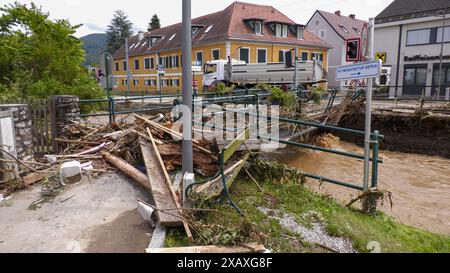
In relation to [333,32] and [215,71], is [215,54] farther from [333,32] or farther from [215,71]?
[333,32]

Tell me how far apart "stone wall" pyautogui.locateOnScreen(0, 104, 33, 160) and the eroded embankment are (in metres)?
13.3

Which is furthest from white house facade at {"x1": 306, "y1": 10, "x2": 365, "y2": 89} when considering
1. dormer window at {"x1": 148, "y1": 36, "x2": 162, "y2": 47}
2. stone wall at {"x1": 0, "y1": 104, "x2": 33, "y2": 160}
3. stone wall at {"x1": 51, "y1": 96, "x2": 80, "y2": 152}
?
stone wall at {"x1": 0, "y1": 104, "x2": 33, "y2": 160}

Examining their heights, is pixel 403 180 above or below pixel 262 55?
below

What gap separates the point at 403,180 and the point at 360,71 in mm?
7301

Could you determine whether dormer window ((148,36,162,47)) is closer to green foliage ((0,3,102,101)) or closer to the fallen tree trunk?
green foliage ((0,3,102,101))

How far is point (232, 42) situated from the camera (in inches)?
1278

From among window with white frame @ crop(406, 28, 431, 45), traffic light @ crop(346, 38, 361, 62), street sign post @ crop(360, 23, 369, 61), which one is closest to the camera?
street sign post @ crop(360, 23, 369, 61)

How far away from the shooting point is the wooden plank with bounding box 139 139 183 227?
4.19m

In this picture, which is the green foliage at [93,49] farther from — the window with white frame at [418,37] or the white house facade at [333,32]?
the white house facade at [333,32]

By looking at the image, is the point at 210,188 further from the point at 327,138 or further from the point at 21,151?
the point at 327,138

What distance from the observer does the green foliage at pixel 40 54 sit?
13.6 meters

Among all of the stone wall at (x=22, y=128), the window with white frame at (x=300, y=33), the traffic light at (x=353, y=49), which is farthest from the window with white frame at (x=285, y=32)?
the stone wall at (x=22, y=128)

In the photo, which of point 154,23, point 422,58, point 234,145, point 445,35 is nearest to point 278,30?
point 422,58
